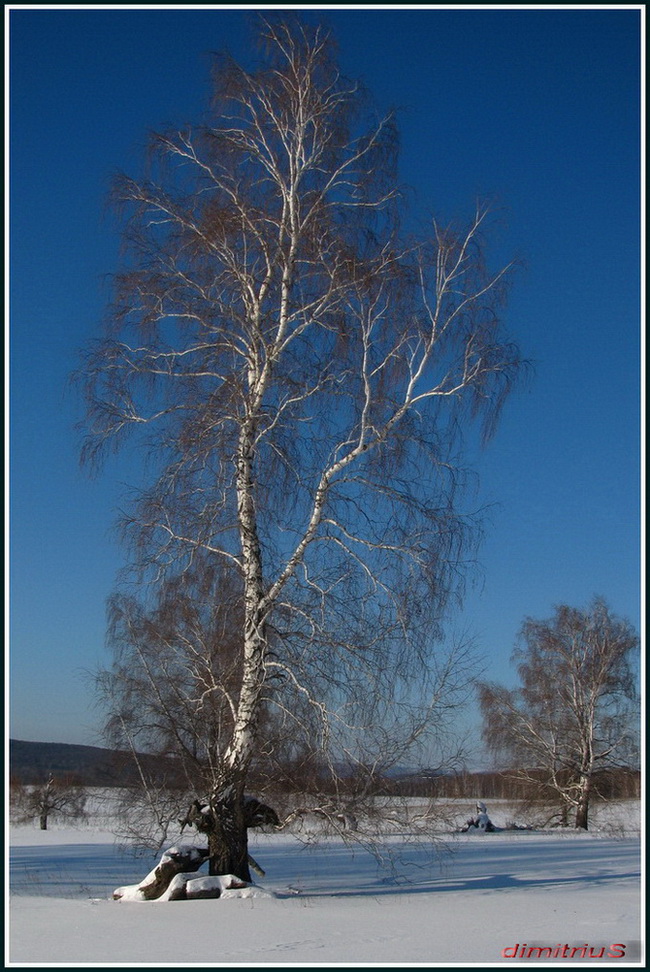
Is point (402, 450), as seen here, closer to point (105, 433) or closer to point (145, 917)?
point (105, 433)

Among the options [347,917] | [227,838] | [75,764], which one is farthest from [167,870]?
[75,764]

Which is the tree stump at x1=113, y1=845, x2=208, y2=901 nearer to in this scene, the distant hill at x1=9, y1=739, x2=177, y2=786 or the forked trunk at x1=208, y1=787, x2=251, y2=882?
the forked trunk at x1=208, y1=787, x2=251, y2=882

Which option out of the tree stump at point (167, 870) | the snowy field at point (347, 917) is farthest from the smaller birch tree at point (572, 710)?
the tree stump at point (167, 870)

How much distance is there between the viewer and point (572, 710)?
2919cm

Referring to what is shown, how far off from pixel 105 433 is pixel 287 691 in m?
3.66

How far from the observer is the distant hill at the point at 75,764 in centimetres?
1352

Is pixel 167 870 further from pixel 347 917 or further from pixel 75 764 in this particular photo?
pixel 75 764

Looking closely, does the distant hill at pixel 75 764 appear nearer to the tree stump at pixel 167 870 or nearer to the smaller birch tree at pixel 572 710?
the tree stump at pixel 167 870

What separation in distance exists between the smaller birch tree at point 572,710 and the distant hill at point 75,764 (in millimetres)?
13922

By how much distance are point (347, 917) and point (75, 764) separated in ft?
61.0

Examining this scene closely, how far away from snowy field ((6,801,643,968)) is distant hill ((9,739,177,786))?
144 centimetres

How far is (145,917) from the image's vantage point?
8.70 meters

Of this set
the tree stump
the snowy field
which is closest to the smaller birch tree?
the snowy field

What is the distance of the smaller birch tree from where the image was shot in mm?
28672
